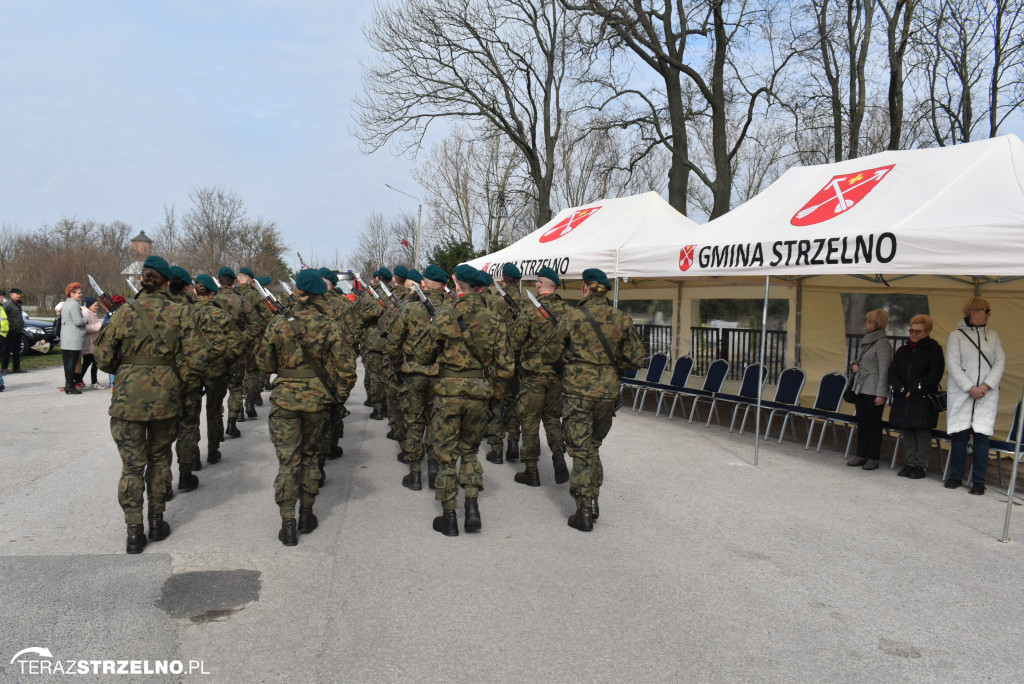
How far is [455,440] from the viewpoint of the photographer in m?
4.94

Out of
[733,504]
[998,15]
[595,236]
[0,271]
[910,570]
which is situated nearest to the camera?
[910,570]

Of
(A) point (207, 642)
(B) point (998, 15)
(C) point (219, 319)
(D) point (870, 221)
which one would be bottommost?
(A) point (207, 642)

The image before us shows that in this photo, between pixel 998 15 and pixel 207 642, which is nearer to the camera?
pixel 207 642

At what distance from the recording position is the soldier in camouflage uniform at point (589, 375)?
16.8ft

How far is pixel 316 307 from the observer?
195 inches

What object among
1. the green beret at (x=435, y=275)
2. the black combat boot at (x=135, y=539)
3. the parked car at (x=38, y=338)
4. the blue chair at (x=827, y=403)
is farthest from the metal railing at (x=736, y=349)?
the parked car at (x=38, y=338)

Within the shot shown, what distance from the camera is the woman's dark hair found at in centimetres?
462

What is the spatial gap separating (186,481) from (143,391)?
Result: 1.80m

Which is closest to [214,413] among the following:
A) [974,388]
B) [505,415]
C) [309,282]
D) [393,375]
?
[393,375]

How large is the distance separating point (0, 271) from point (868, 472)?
133 feet

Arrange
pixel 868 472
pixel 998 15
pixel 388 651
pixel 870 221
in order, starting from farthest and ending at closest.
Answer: pixel 998 15 → pixel 868 472 → pixel 870 221 → pixel 388 651

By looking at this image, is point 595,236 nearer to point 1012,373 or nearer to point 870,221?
point 870,221

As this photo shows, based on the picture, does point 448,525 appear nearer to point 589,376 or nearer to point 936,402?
point 589,376

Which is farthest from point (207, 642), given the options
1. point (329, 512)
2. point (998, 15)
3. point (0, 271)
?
point (0, 271)
